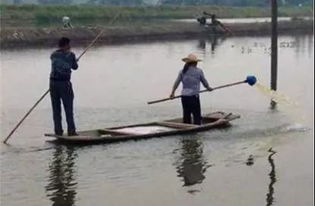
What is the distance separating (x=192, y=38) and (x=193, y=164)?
123 ft

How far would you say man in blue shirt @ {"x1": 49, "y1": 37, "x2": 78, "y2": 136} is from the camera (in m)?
→ 12.2

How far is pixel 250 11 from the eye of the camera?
83.5 m

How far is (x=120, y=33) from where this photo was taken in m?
45.6

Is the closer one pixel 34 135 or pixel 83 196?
pixel 83 196

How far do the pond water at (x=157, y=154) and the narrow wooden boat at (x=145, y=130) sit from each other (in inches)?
5.0

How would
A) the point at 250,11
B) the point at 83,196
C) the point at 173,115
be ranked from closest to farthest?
the point at 83,196, the point at 173,115, the point at 250,11

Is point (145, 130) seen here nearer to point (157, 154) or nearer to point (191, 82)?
point (191, 82)

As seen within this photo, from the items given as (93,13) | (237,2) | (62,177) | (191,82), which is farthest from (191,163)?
(237,2)

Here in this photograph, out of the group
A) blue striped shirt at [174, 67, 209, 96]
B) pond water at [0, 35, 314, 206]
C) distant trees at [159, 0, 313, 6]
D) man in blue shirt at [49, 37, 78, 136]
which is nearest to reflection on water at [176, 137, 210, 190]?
pond water at [0, 35, 314, 206]

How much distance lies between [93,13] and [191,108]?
48.1 meters

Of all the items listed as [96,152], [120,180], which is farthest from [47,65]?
[120,180]

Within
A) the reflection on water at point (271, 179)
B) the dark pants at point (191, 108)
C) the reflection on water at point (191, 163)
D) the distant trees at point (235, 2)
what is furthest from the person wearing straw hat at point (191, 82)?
the distant trees at point (235, 2)

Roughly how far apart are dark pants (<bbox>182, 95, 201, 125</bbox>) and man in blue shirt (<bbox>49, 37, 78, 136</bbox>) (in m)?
2.16

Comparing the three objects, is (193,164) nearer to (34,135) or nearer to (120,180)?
(120,180)
